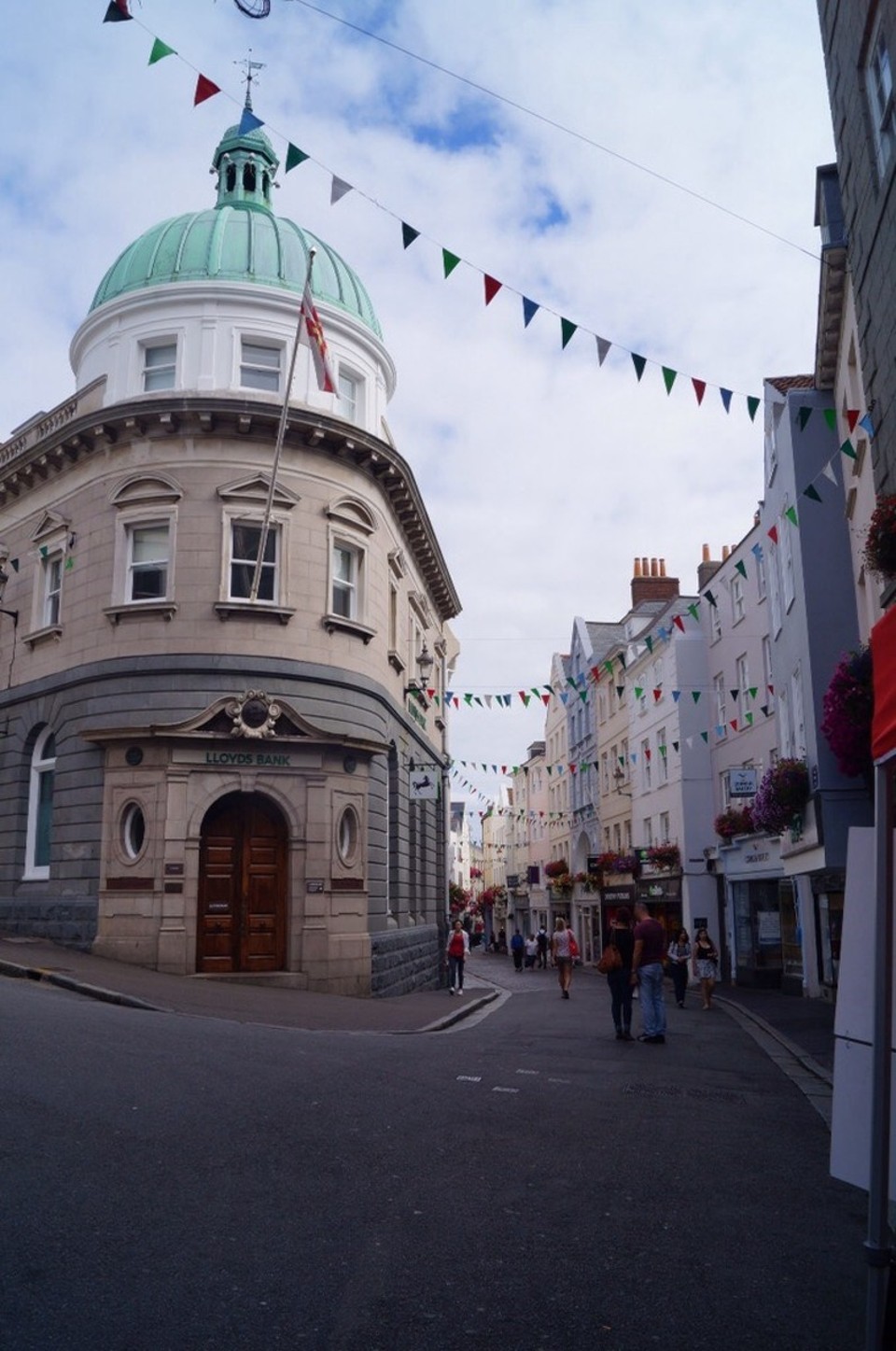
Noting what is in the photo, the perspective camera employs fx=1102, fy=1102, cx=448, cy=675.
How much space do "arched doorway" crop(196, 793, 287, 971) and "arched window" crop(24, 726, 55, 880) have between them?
4089 mm

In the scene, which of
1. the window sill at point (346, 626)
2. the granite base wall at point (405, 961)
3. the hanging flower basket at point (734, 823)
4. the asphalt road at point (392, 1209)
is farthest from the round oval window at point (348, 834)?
the hanging flower basket at point (734, 823)

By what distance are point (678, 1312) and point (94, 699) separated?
60.3ft

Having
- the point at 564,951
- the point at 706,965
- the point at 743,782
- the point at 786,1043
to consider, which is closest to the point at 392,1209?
the point at 786,1043

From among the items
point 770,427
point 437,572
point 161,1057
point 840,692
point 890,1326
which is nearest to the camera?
point 890,1326

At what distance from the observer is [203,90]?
397 inches

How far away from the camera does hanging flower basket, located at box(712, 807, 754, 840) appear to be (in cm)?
3309

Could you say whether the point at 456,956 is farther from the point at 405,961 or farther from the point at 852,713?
the point at 852,713

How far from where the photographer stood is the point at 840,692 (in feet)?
38.9

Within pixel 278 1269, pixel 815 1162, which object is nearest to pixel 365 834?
pixel 815 1162

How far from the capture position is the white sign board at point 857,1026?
4312mm

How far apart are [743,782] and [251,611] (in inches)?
643

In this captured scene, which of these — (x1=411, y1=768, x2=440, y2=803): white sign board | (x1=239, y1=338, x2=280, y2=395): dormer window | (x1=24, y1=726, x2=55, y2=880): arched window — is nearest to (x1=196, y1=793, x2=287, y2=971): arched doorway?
(x1=24, y1=726, x2=55, y2=880): arched window

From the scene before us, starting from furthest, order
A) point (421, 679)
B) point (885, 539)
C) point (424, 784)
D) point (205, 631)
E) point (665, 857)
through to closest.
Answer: point (665, 857) → point (421, 679) → point (424, 784) → point (205, 631) → point (885, 539)

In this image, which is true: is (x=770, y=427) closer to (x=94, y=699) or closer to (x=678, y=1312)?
(x=94, y=699)
